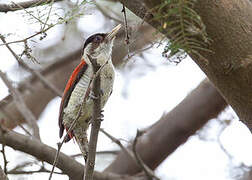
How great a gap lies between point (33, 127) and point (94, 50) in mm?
879

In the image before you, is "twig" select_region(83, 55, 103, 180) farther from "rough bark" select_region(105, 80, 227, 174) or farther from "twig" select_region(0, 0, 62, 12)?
"rough bark" select_region(105, 80, 227, 174)

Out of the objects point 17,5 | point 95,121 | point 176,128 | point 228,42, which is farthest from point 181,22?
point 176,128

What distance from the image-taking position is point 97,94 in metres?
2.29

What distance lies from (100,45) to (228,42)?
184cm

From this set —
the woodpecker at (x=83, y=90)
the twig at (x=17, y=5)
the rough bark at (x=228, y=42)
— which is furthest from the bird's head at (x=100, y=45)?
the rough bark at (x=228, y=42)

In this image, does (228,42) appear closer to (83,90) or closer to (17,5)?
(17,5)

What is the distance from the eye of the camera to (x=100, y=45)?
3.70 meters

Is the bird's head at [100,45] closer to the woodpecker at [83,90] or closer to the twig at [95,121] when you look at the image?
the woodpecker at [83,90]

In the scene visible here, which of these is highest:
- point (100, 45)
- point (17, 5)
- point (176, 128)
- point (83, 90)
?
point (17, 5)

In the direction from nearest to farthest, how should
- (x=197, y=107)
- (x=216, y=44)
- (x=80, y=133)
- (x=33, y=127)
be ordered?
(x=216, y=44)
(x=80, y=133)
(x=33, y=127)
(x=197, y=107)

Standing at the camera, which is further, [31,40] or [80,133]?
[80,133]

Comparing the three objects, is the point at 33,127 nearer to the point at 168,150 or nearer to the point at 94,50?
the point at 94,50

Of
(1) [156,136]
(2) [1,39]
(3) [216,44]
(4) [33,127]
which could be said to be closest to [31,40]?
(2) [1,39]

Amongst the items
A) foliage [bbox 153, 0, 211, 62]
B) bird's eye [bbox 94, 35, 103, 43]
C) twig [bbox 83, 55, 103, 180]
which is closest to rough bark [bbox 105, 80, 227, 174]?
bird's eye [bbox 94, 35, 103, 43]
